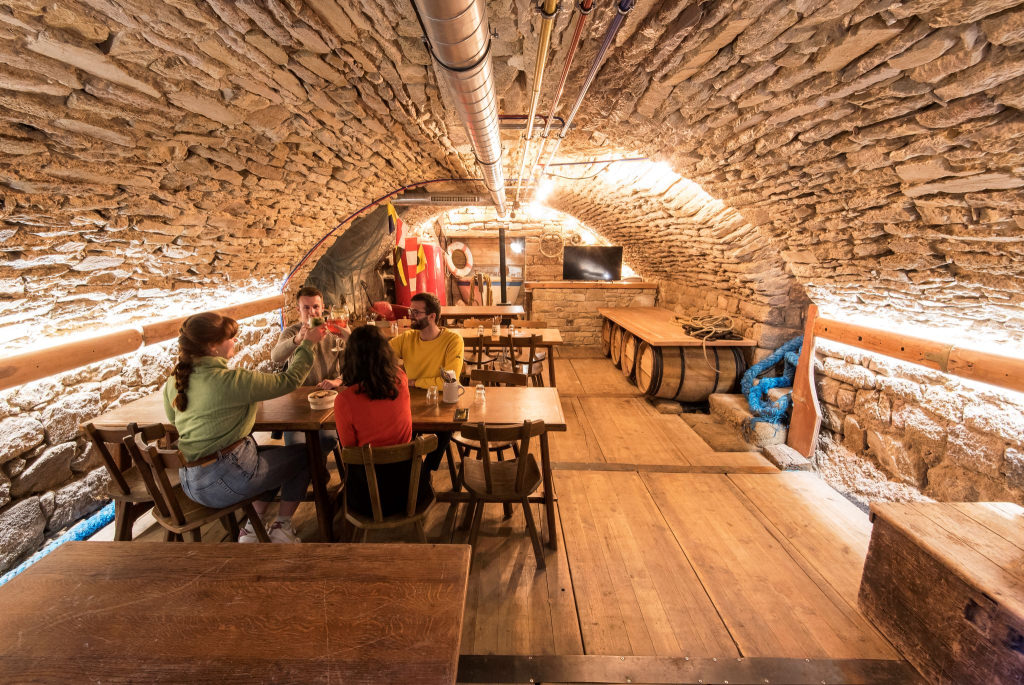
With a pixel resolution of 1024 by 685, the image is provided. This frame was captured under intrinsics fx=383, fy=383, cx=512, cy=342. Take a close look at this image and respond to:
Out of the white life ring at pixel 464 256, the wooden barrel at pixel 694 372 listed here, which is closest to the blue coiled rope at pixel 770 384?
the wooden barrel at pixel 694 372

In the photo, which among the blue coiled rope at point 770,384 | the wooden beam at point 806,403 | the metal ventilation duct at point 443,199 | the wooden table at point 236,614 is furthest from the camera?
the metal ventilation duct at point 443,199

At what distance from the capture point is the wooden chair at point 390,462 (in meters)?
1.69

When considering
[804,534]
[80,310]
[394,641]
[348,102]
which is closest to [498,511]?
[394,641]

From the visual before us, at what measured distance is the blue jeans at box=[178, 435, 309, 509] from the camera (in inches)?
74.1

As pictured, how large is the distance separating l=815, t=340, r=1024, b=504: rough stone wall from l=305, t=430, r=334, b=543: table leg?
408 cm

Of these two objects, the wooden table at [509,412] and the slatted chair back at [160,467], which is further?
the wooden table at [509,412]

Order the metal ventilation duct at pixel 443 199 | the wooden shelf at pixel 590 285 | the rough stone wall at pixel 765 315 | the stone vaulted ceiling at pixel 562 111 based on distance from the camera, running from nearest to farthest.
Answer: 1. the stone vaulted ceiling at pixel 562 111
2. the rough stone wall at pixel 765 315
3. the metal ventilation duct at pixel 443 199
4. the wooden shelf at pixel 590 285

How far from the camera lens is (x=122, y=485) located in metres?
2.03

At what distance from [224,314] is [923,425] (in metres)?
5.93

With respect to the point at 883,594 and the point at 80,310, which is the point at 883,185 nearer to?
the point at 883,594

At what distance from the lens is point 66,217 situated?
6.07 ft

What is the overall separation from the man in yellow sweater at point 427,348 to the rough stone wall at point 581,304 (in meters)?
4.76

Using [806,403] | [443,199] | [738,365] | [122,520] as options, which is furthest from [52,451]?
[738,365]

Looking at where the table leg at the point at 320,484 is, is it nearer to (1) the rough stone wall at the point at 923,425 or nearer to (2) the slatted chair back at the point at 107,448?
(2) the slatted chair back at the point at 107,448
